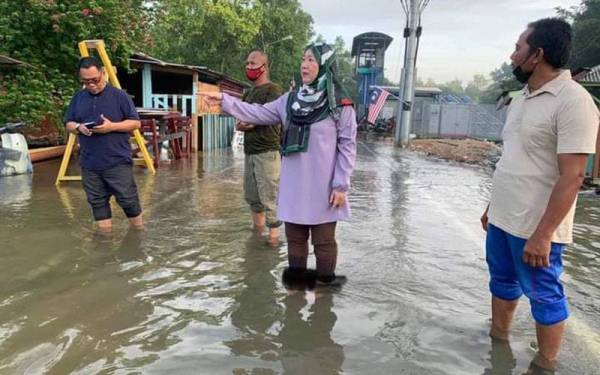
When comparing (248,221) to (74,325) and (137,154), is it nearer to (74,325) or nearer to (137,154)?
(74,325)

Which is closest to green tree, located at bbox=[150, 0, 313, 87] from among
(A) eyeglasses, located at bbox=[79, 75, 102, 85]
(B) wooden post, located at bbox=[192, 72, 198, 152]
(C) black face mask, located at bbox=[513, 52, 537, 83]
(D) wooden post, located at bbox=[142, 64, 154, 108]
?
(B) wooden post, located at bbox=[192, 72, 198, 152]

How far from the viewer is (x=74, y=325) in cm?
319

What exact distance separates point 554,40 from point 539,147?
531 mm

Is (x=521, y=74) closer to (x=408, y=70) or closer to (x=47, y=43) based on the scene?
(x=47, y=43)

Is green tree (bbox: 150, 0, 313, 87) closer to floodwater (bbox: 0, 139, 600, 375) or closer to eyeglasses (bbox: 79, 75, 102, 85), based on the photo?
eyeglasses (bbox: 79, 75, 102, 85)

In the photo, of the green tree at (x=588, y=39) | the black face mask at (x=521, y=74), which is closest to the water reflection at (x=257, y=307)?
the black face mask at (x=521, y=74)

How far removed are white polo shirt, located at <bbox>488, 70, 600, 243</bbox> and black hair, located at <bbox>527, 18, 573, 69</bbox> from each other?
0.27 ft

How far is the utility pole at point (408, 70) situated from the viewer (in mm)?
23078

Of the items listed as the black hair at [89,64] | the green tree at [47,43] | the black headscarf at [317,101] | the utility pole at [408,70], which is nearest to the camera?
the black headscarf at [317,101]

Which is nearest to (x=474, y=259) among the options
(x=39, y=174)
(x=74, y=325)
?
(x=74, y=325)

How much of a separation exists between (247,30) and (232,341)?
3085cm

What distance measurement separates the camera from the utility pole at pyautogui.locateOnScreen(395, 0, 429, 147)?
23.1 metres

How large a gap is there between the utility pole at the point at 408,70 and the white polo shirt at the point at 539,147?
20.6 metres

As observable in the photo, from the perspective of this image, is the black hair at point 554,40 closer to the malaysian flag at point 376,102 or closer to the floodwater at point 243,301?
the floodwater at point 243,301
